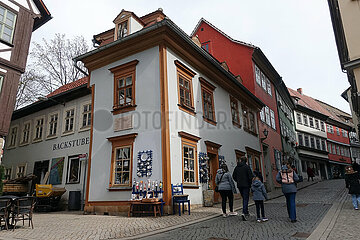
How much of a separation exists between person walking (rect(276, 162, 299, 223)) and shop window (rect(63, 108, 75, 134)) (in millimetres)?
12479

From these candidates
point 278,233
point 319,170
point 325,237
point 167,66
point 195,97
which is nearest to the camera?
point 325,237

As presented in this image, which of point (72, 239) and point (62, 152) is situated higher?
point (62, 152)

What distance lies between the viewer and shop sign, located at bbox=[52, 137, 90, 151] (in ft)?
50.7

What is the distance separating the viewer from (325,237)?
18.3ft

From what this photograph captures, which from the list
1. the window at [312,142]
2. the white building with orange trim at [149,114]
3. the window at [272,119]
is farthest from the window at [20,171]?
the window at [312,142]

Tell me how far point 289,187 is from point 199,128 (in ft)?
19.3

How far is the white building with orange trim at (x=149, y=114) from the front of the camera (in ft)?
35.9

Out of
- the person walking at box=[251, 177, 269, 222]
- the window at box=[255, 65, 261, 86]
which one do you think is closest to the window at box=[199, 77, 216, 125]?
the person walking at box=[251, 177, 269, 222]

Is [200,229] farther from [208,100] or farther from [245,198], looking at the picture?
[208,100]

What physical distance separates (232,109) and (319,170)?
2962cm

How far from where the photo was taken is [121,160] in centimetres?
1159

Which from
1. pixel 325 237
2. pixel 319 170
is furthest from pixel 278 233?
pixel 319 170

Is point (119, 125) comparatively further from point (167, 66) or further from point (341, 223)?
point (341, 223)

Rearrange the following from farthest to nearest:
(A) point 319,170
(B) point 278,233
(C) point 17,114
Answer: (A) point 319,170 → (C) point 17,114 → (B) point 278,233
